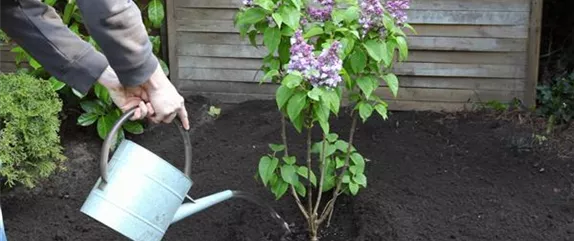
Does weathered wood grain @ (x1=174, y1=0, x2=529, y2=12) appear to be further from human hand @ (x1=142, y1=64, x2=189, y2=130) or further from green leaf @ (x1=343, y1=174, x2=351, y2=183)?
human hand @ (x1=142, y1=64, x2=189, y2=130)

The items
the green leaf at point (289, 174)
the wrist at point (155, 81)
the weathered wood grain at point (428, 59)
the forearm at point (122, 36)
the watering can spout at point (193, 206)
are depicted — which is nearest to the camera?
the forearm at point (122, 36)

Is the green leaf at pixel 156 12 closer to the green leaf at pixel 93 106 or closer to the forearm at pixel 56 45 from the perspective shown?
the green leaf at pixel 93 106

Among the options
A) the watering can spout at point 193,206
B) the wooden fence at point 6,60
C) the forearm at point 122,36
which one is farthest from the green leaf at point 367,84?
the wooden fence at point 6,60

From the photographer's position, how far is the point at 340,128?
4598 mm

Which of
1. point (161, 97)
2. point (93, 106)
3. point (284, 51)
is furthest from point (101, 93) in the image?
point (161, 97)

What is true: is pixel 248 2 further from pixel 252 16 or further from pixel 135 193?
→ pixel 135 193

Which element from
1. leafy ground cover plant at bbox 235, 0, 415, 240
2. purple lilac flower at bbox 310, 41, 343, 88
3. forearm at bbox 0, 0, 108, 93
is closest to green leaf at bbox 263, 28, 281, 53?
leafy ground cover plant at bbox 235, 0, 415, 240

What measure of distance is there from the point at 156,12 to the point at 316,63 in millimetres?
1934

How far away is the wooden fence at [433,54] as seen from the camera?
4730mm

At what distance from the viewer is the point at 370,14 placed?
3125 millimetres

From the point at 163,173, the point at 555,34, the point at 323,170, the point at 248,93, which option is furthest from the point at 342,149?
the point at 555,34

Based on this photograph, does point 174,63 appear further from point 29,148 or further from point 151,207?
point 151,207

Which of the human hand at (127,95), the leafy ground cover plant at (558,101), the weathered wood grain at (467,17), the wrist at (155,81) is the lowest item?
the leafy ground cover plant at (558,101)

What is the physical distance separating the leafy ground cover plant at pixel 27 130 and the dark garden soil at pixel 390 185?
20 cm
